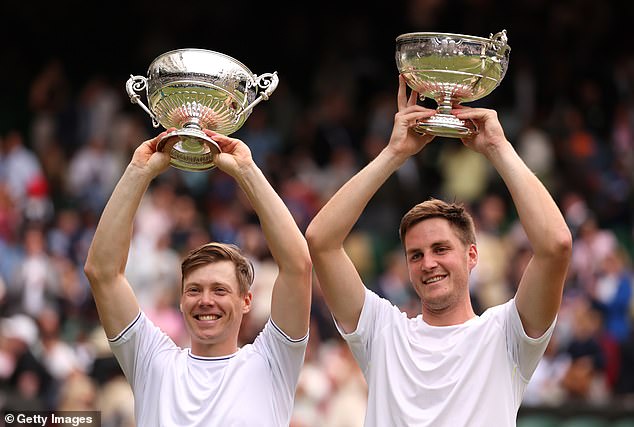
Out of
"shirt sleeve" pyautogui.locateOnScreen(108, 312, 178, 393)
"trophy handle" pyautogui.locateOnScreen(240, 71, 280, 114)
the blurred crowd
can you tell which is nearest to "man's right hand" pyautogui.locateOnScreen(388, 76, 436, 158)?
"trophy handle" pyautogui.locateOnScreen(240, 71, 280, 114)

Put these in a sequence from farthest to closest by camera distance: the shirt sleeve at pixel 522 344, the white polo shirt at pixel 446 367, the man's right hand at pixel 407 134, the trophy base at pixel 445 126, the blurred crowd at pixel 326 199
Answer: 1. the blurred crowd at pixel 326 199
2. the man's right hand at pixel 407 134
3. the trophy base at pixel 445 126
4. the shirt sleeve at pixel 522 344
5. the white polo shirt at pixel 446 367

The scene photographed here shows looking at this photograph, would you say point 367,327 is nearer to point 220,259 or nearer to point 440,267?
point 440,267

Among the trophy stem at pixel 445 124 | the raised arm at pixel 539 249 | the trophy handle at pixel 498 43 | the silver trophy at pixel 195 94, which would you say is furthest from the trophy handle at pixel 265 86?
the raised arm at pixel 539 249

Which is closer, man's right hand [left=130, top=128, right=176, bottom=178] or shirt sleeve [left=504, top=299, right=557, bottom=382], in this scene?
shirt sleeve [left=504, top=299, right=557, bottom=382]

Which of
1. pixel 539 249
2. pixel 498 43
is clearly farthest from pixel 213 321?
pixel 498 43

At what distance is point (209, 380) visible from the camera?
5.32 meters

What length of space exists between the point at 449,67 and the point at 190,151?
3.67 ft

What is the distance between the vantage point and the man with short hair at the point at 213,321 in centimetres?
527

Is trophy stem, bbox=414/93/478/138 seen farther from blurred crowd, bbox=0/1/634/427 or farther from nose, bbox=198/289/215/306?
blurred crowd, bbox=0/1/634/427

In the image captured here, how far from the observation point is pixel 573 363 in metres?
12.2

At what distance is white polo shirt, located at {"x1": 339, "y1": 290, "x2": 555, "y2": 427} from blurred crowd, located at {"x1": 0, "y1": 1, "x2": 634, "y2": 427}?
5494 mm

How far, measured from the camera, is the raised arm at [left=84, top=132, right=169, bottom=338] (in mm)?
5418

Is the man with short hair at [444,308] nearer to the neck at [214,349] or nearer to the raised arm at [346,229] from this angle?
the raised arm at [346,229]

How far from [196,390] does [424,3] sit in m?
12.6
